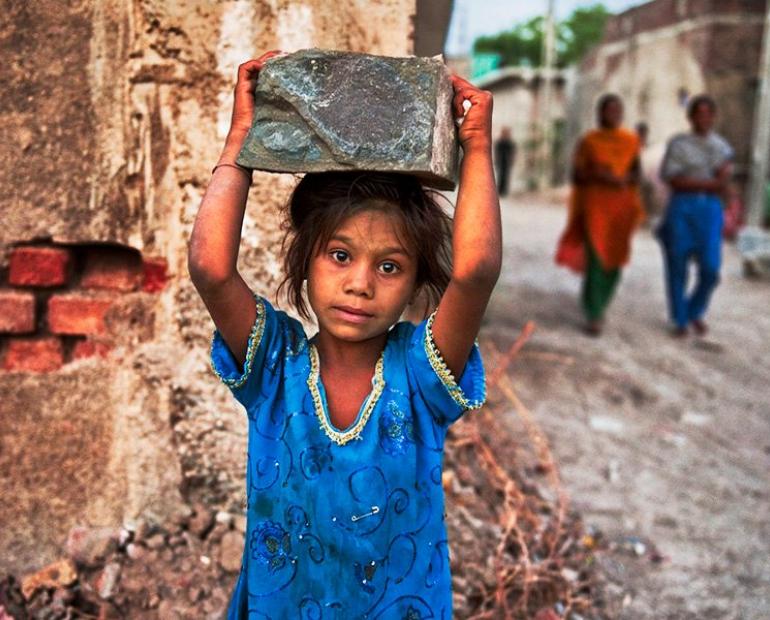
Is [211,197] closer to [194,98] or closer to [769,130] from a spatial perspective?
[194,98]

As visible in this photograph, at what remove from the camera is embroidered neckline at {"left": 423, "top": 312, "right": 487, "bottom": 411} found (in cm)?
134

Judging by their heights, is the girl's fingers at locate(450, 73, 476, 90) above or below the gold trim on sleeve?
above

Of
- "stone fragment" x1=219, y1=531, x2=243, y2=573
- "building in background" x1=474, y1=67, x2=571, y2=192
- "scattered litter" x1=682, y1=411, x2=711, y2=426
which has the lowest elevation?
"scattered litter" x1=682, y1=411, x2=711, y2=426

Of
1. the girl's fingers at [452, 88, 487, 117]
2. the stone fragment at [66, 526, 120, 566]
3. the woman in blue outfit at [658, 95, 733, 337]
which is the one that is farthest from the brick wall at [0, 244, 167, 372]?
the woman in blue outfit at [658, 95, 733, 337]

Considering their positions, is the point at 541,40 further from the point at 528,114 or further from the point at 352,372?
the point at 352,372

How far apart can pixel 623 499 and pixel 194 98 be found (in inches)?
90.3

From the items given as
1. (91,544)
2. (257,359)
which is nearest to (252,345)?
(257,359)

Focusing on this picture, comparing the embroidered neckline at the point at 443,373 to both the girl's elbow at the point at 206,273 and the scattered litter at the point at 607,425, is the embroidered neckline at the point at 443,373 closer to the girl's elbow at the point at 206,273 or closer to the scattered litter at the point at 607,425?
the girl's elbow at the point at 206,273

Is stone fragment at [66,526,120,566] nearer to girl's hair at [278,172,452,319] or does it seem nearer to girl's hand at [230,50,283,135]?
girl's hair at [278,172,452,319]

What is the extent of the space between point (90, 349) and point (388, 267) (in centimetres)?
120

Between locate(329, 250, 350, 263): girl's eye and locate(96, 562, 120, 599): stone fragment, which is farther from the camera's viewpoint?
locate(96, 562, 120, 599): stone fragment

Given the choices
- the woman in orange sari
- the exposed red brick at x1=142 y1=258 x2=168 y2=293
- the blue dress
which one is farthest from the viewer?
the woman in orange sari

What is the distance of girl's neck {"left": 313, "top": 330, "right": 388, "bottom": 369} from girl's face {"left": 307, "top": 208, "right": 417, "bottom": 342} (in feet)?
0.25

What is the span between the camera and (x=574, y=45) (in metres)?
36.5
